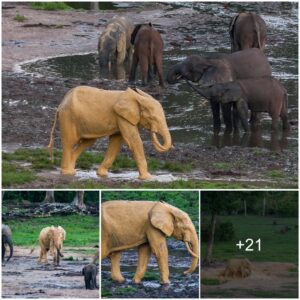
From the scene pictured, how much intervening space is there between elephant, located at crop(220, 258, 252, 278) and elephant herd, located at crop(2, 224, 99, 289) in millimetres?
1197

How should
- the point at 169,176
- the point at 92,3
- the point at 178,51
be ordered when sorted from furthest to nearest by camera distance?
the point at 92,3 → the point at 178,51 → the point at 169,176

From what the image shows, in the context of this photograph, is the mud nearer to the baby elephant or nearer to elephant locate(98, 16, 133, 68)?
elephant locate(98, 16, 133, 68)

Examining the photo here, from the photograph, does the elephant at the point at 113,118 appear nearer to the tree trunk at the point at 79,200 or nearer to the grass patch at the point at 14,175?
the grass patch at the point at 14,175

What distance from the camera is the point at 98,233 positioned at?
48.7 ft

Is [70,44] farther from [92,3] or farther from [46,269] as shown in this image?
[46,269]

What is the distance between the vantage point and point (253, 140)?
20.6 meters

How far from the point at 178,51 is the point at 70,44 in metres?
2.03

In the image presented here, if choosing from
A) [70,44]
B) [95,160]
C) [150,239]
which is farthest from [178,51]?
[150,239]

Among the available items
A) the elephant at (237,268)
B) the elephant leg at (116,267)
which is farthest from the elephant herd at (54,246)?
the elephant at (237,268)

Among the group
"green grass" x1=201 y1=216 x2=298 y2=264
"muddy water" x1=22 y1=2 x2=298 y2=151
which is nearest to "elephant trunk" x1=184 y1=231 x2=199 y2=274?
"green grass" x1=201 y1=216 x2=298 y2=264

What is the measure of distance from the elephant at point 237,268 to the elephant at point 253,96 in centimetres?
620

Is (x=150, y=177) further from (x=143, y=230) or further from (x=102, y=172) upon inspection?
(x=143, y=230)

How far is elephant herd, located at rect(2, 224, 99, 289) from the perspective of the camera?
575 inches

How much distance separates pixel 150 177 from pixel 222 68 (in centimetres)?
558
